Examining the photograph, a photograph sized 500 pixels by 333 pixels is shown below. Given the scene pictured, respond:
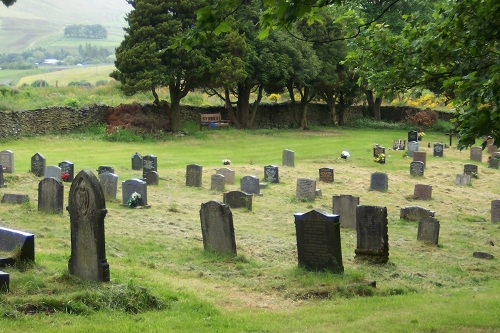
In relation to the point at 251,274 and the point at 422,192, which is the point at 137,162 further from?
the point at 251,274

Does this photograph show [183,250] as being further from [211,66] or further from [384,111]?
[384,111]

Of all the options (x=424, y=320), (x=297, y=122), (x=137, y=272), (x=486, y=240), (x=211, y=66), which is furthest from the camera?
(x=297, y=122)

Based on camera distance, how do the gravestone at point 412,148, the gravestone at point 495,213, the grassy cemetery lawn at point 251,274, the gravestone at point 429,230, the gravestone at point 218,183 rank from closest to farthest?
the grassy cemetery lawn at point 251,274
the gravestone at point 429,230
the gravestone at point 495,213
the gravestone at point 218,183
the gravestone at point 412,148

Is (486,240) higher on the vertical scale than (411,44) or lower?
lower

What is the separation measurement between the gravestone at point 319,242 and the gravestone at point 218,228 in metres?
1.65

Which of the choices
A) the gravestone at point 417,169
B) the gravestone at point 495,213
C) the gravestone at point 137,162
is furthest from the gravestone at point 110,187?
the gravestone at point 417,169

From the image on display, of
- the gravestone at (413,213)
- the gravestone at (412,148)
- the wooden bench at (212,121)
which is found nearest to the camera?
the gravestone at (413,213)

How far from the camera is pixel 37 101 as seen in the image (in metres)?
45.2

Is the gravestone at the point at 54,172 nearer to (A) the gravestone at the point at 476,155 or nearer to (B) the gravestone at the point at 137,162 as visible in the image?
(B) the gravestone at the point at 137,162

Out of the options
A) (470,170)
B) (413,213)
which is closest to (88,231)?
(413,213)

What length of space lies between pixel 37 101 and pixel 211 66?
426 inches

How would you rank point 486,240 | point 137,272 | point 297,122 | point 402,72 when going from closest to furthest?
point 137,272
point 402,72
point 486,240
point 297,122

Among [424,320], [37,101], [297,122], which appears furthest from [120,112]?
[424,320]

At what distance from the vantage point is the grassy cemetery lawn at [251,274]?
8836mm
